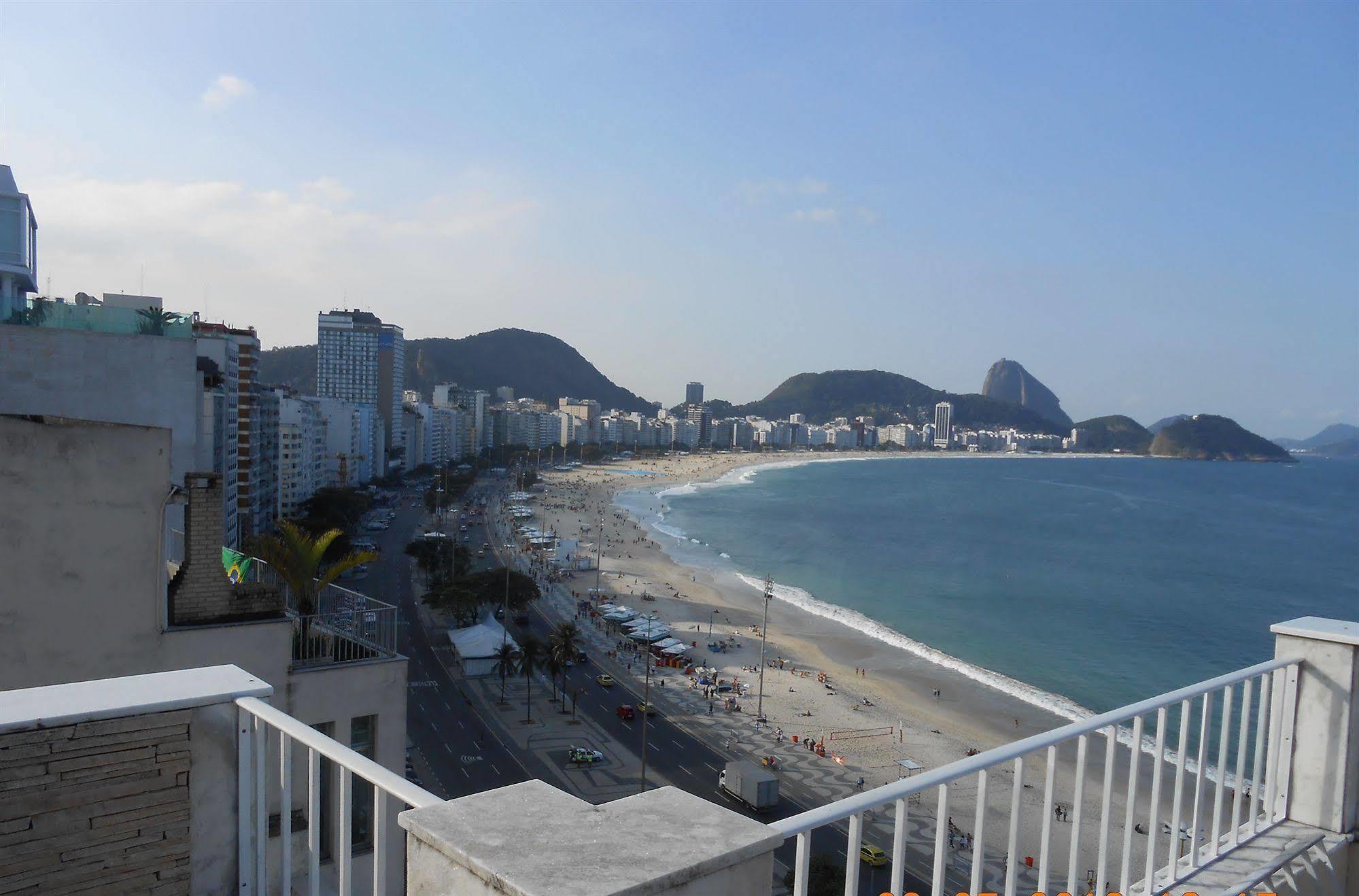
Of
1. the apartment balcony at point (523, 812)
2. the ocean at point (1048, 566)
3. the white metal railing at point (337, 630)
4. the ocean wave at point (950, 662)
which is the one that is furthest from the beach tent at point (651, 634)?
the apartment balcony at point (523, 812)

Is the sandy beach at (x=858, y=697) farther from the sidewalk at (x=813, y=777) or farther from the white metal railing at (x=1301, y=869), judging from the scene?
the white metal railing at (x=1301, y=869)

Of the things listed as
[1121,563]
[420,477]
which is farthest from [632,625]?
[420,477]

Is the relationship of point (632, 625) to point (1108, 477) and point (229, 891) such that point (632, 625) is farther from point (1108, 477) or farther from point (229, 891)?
point (1108, 477)

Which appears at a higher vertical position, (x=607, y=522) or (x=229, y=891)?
(x=229, y=891)

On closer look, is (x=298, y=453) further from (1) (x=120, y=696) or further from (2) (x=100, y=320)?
(1) (x=120, y=696)

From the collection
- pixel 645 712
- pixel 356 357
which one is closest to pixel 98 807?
pixel 645 712

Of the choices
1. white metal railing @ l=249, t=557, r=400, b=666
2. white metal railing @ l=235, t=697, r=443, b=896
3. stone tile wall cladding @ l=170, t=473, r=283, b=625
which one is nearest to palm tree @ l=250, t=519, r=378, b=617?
white metal railing @ l=249, t=557, r=400, b=666
